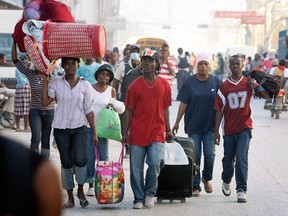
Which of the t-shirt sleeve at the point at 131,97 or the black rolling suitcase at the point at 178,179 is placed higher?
the t-shirt sleeve at the point at 131,97

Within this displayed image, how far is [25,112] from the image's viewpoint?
Answer: 17109 mm

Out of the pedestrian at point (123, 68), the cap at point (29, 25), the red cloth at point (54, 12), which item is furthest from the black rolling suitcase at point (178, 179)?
the pedestrian at point (123, 68)

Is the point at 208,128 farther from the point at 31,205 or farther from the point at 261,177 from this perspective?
the point at 31,205

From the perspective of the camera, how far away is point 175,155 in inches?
347

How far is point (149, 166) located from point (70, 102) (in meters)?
1.03

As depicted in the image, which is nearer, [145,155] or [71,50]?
[71,50]

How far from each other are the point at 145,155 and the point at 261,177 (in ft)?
10.3

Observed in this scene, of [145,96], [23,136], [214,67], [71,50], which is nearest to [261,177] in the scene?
[145,96]

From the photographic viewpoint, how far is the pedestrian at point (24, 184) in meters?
1.38

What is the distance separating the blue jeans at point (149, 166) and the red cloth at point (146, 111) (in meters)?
0.08

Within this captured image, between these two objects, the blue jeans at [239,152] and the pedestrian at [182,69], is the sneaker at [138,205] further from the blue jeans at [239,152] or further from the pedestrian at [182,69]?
the pedestrian at [182,69]

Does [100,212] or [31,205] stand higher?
[31,205]

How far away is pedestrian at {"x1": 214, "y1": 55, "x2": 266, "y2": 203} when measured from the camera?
344 inches

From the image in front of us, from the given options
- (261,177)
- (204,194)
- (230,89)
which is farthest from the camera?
(261,177)
